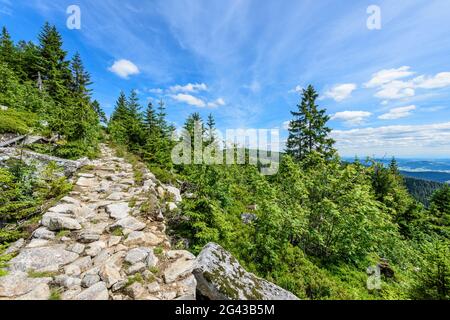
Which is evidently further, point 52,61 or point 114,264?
point 52,61

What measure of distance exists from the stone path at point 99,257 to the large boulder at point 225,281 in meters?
0.44

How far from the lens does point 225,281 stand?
10.5 ft

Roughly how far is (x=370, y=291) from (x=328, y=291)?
2415 millimetres

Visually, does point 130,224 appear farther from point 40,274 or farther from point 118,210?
point 40,274

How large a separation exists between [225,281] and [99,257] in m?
2.60

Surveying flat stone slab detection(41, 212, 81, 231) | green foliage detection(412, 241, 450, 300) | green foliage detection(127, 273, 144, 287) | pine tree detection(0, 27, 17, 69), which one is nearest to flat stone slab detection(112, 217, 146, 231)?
flat stone slab detection(41, 212, 81, 231)

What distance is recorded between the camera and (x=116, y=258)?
3820 millimetres

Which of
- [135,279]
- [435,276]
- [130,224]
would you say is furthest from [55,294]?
[435,276]

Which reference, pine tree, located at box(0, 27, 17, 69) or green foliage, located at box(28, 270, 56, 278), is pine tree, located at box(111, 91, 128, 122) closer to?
pine tree, located at box(0, 27, 17, 69)

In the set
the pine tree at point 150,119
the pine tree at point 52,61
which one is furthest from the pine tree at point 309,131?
the pine tree at point 52,61

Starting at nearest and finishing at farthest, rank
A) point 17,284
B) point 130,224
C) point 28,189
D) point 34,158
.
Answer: point 17,284 → point 130,224 → point 28,189 → point 34,158

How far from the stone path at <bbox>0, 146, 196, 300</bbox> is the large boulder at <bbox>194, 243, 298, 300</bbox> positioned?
1.44 feet
